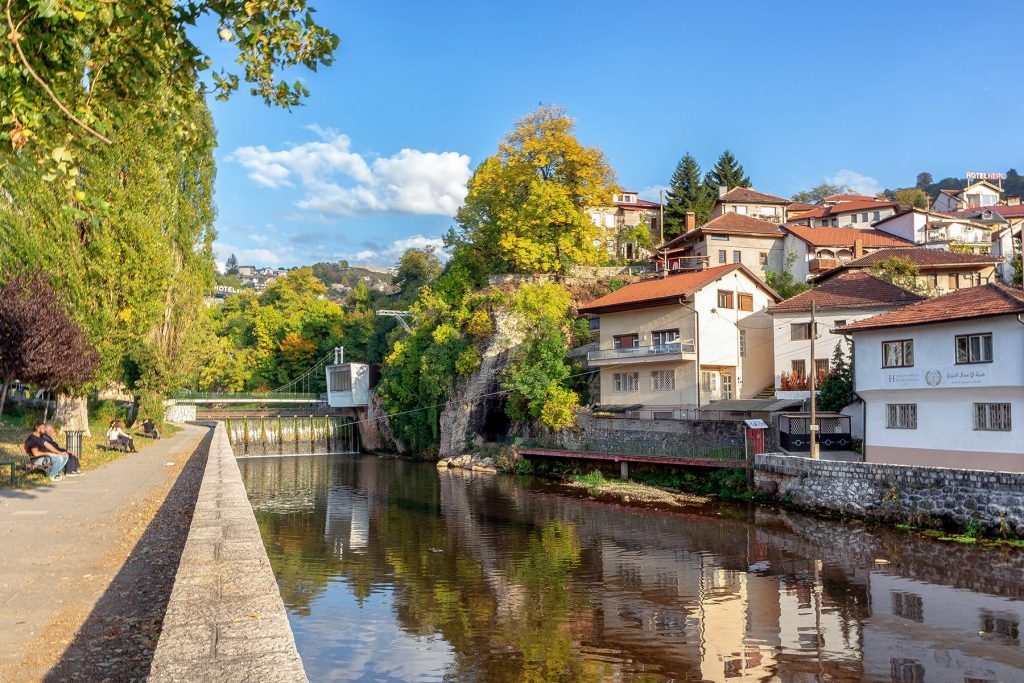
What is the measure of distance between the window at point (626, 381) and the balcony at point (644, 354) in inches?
54.9

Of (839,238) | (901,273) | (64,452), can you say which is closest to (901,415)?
(901,273)

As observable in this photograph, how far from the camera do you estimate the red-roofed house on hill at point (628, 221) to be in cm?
7500

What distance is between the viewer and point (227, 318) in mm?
110750

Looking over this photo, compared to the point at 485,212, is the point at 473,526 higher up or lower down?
lower down

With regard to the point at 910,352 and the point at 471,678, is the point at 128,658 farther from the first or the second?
the point at 910,352

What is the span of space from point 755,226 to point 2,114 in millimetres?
63025

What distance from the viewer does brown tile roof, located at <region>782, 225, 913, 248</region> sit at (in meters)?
62.0

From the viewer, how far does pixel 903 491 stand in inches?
1022

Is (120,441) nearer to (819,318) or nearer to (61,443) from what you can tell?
(61,443)

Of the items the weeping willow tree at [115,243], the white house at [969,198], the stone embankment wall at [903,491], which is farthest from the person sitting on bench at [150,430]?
the white house at [969,198]

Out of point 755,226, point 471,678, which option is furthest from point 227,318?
point 471,678

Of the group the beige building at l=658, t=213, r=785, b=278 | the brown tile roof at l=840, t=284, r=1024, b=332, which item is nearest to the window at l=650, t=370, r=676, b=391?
the brown tile roof at l=840, t=284, r=1024, b=332

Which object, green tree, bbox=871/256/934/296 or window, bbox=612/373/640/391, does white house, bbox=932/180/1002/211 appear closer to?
green tree, bbox=871/256/934/296

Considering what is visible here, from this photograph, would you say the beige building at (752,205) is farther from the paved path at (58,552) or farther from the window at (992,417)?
the paved path at (58,552)
